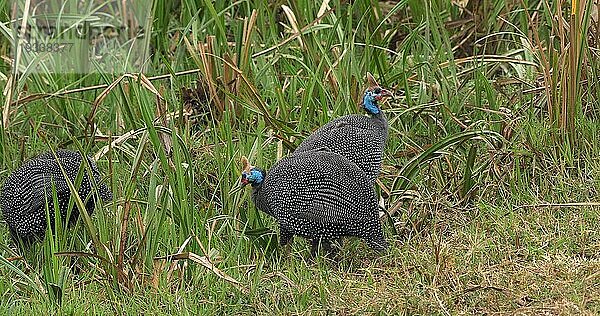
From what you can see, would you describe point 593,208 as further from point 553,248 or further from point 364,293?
point 364,293

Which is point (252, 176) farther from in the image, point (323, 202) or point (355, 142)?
point (355, 142)

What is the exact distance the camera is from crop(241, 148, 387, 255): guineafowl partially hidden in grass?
430 cm

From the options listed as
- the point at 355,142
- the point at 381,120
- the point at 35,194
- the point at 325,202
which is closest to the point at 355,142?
the point at 355,142

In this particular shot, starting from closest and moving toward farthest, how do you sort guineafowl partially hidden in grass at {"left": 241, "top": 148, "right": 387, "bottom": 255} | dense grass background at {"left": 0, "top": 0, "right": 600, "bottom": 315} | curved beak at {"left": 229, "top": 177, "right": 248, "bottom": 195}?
dense grass background at {"left": 0, "top": 0, "right": 600, "bottom": 315} → guineafowl partially hidden in grass at {"left": 241, "top": 148, "right": 387, "bottom": 255} → curved beak at {"left": 229, "top": 177, "right": 248, "bottom": 195}

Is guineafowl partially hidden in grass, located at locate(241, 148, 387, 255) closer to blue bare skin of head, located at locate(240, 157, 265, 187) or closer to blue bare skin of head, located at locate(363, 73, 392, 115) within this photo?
blue bare skin of head, located at locate(240, 157, 265, 187)

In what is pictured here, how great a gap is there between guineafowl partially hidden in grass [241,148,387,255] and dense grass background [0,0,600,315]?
141 millimetres

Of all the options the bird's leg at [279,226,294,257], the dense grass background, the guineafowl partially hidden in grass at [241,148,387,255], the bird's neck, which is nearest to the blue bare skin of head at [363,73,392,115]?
the bird's neck

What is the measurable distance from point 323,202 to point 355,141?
1.49 ft

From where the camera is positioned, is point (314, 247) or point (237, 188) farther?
point (237, 188)

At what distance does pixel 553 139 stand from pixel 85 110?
7.85ft

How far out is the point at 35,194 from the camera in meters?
4.62

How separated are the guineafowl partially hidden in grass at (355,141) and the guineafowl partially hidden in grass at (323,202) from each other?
9.5 inches

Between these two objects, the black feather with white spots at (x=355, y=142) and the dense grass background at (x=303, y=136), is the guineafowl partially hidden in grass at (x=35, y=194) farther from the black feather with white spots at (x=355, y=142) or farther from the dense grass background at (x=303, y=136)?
the black feather with white spots at (x=355, y=142)

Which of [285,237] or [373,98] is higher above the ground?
[373,98]
